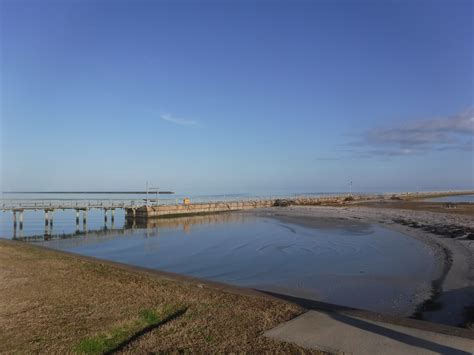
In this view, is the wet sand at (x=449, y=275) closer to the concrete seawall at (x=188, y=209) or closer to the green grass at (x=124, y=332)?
the green grass at (x=124, y=332)

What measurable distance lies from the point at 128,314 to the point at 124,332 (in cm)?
92

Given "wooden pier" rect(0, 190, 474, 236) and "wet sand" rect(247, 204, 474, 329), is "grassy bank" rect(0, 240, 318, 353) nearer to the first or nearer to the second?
"wet sand" rect(247, 204, 474, 329)

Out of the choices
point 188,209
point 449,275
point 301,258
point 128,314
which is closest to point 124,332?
point 128,314

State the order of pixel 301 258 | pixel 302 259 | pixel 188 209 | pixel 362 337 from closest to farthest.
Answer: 1. pixel 362 337
2. pixel 302 259
3. pixel 301 258
4. pixel 188 209

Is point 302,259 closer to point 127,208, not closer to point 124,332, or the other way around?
point 124,332

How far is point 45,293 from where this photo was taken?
9117 mm

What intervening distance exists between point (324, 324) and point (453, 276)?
11.0m

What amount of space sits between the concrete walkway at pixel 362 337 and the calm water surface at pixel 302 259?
4.91 meters

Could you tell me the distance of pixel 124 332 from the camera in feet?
21.6

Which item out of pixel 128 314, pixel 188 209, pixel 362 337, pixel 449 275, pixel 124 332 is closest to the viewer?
pixel 362 337

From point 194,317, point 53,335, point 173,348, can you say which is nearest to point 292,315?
point 194,317

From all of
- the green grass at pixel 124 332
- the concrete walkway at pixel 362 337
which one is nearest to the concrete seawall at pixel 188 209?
the green grass at pixel 124 332

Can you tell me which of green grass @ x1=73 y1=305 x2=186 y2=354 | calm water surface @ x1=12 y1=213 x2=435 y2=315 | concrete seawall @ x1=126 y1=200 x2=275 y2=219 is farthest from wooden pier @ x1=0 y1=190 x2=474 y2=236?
green grass @ x1=73 y1=305 x2=186 y2=354

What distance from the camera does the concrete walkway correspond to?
18.9 feet
